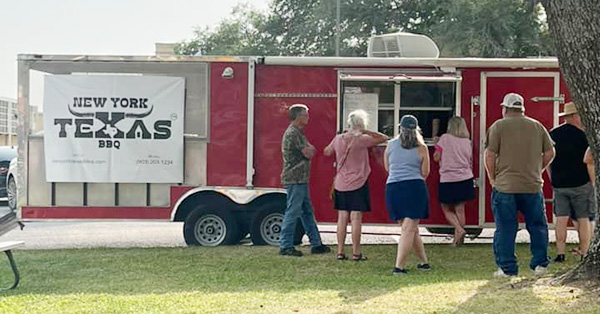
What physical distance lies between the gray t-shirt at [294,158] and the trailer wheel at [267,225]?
782 mm

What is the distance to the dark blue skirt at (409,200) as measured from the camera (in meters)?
7.68

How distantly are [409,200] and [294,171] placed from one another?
68.1 inches

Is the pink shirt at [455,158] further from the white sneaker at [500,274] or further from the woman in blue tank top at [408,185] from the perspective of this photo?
the white sneaker at [500,274]

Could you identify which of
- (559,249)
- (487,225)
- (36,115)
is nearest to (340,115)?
(487,225)

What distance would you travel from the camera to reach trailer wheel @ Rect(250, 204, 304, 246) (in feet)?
32.0

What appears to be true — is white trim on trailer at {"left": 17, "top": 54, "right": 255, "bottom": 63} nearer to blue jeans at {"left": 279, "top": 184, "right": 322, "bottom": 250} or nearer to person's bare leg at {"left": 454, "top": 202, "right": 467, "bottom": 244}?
blue jeans at {"left": 279, "top": 184, "right": 322, "bottom": 250}

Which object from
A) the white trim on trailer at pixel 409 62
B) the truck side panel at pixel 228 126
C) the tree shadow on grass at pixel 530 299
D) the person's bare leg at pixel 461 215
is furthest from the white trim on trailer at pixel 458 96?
the tree shadow on grass at pixel 530 299

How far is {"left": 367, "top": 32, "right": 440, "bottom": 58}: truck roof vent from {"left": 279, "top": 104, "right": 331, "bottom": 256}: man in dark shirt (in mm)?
1740

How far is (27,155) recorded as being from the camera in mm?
9734

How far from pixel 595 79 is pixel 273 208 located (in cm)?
446

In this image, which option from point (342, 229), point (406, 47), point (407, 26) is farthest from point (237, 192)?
point (407, 26)

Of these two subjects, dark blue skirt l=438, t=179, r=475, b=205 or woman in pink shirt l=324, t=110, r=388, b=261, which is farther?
dark blue skirt l=438, t=179, r=475, b=205

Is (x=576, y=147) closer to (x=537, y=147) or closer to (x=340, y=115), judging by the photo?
(x=537, y=147)

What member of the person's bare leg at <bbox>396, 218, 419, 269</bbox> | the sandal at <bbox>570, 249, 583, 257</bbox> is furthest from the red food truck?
the person's bare leg at <bbox>396, 218, 419, 269</bbox>
